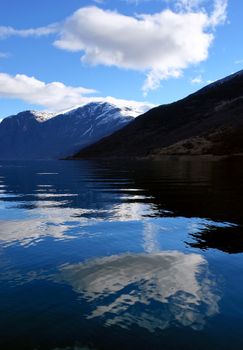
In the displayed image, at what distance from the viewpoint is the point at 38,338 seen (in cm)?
1412

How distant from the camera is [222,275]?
830 inches

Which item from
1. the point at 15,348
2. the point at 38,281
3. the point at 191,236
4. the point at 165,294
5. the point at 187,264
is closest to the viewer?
the point at 15,348

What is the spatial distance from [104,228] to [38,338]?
19815 mm

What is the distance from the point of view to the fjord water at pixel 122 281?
567 inches

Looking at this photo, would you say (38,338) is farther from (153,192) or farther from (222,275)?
(153,192)

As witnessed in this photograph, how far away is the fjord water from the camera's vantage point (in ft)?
47.3

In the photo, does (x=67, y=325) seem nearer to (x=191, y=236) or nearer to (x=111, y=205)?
(x=191, y=236)

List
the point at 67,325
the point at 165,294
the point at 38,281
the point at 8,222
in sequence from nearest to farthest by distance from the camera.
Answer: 1. the point at 67,325
2. the point at 165,294
3. the point at 38,281
4. the point at 8,222

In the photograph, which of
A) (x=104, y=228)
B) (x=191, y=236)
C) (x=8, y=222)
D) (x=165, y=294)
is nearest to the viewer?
(x=165, y=294)

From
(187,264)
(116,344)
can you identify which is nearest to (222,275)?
(187,264)

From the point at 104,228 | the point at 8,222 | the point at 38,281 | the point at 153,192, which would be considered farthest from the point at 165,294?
the point at 153,192

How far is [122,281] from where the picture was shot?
2009 centimetres

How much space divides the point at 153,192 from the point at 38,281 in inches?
1690

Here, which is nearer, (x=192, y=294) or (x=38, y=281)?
(x=192, y=294)
